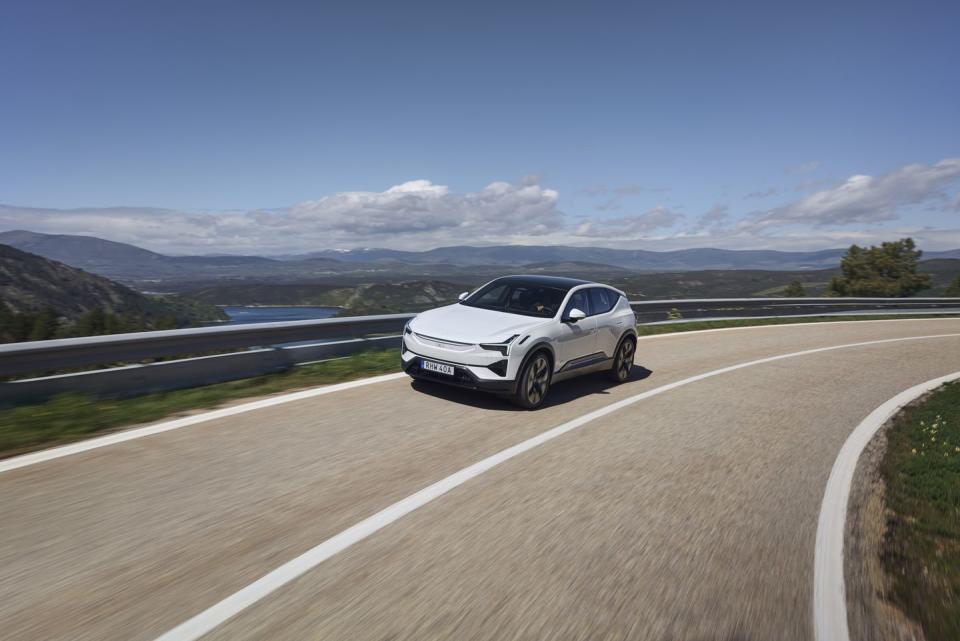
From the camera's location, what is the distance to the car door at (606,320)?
845cm

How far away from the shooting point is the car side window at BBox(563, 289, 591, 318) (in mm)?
7960

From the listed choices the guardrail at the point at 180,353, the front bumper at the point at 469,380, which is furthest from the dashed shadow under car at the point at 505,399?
the guardrail at the point at 180,353

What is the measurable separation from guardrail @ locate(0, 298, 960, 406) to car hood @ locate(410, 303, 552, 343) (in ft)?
6.90

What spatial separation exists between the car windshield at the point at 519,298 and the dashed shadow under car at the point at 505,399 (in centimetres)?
110

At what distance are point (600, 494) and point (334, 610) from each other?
2.41 metres

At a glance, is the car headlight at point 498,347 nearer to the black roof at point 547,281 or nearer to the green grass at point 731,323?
the black roof at point 547,281

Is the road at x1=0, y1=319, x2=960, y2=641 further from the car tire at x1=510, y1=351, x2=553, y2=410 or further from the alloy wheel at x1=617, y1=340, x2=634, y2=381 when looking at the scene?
the alloy wheel at x1=617, y1=340, x2=634, y2=381

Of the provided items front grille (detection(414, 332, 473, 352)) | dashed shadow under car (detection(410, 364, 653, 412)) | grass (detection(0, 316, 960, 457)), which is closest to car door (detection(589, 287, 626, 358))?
dashed shadow under car (detection(410, 364, 653, 412))

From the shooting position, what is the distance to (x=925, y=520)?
176 inches

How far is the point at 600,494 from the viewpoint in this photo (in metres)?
4.52

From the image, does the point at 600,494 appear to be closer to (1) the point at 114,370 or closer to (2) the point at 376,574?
(2) the point at 376,574

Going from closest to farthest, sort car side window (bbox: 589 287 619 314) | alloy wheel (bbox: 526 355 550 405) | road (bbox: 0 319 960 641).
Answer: road (bbox: 0 319 960 641) < alloy wheel (bbox: 526 355 550 405) < car side window (bbox: 589 287 619 314)

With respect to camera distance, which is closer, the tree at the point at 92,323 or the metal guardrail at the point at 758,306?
the tree at the point at 92,323

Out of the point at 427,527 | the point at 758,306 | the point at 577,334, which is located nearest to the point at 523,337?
the point at 577,334
